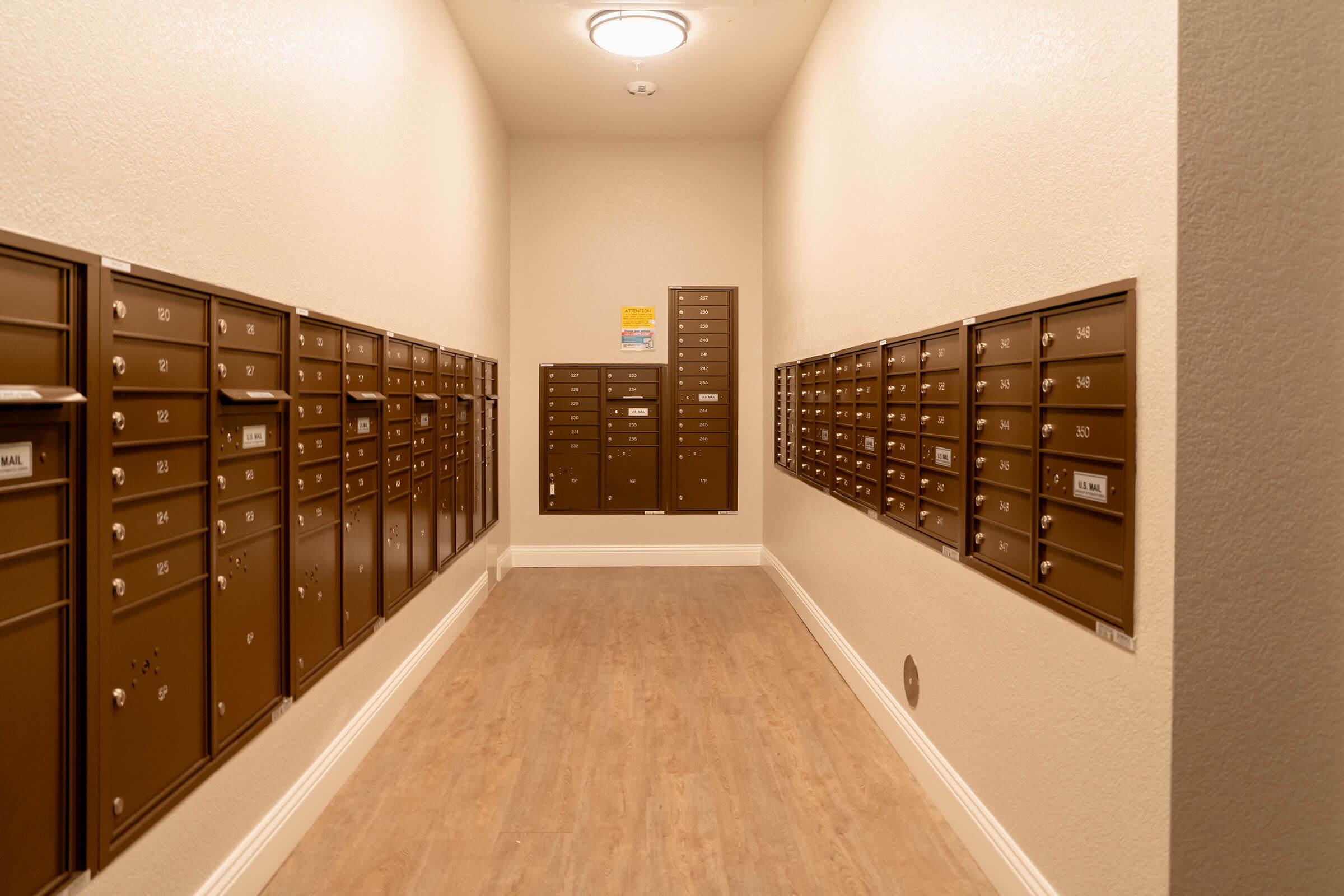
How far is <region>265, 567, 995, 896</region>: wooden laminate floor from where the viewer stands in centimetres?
185

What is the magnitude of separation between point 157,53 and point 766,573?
14.1 feet

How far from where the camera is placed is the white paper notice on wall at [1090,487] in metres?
1.37

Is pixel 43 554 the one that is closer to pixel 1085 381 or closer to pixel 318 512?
pixel 318 512

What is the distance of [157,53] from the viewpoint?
1381 mm

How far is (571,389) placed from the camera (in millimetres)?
5238

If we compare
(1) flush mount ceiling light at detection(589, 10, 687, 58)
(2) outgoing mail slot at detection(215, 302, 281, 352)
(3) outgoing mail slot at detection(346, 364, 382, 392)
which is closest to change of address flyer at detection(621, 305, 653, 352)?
(1) flush mount ceiling light at detection(589, 10, 687, 58)

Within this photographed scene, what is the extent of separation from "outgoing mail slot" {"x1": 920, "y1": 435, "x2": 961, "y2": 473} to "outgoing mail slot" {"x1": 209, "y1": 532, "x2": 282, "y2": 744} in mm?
1699

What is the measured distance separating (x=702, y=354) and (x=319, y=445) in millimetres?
3440

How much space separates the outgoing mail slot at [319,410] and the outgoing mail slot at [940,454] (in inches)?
65.8

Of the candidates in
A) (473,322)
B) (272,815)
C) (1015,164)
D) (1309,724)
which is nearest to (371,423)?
(272,815)

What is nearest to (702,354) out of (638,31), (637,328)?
Answer: (637,328)

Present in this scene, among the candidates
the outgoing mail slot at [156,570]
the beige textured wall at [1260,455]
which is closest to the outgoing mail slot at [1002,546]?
the beige textured wall at [1260,455]

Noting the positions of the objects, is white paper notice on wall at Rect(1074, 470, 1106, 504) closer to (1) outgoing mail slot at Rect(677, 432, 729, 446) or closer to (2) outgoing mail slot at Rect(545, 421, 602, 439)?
(1) outgoing mail slot at Rect(677, 432, 729, 446)

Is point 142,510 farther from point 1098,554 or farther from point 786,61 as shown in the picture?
point 786,61
